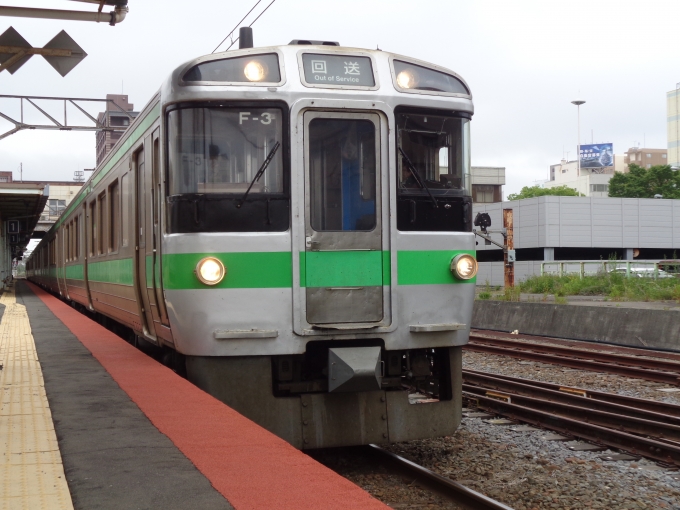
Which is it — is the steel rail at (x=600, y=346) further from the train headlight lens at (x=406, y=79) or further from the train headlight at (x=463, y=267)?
the train headlight lens at (x=406, y=79)

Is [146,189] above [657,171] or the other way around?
the other way around

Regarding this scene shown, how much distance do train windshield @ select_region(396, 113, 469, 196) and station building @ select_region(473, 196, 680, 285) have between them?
137ft

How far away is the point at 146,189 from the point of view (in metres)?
7.56

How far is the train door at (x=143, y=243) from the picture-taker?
294 inches

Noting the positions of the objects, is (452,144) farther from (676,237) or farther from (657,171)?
(657,171)

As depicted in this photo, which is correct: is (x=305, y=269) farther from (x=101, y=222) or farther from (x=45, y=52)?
(x=101, y=222)

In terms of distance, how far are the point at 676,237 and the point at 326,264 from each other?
51.4 m

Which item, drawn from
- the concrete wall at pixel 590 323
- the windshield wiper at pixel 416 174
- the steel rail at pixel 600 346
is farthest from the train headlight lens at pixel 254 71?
the concrete wall at pixel 590 323

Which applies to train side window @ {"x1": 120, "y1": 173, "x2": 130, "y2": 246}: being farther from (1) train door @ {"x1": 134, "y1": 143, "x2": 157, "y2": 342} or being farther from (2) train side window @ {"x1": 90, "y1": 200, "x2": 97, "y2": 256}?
(2) train side window @ {"x1": 90, "y1": 200, "x2": 97, "y2": 256}

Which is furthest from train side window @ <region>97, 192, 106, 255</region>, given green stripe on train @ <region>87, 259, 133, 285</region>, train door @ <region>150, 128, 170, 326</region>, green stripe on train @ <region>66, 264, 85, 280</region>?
train door @ <region>150, 128, 170, 326</region>

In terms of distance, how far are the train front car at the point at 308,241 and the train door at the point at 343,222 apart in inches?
0.4

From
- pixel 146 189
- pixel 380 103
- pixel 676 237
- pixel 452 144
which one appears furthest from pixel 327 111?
pixel 676 237

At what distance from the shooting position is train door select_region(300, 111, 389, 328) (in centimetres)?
624

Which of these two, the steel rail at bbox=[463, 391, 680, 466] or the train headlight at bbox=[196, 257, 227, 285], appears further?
the steel rail at bbox=[463, 391, 680, 466]
